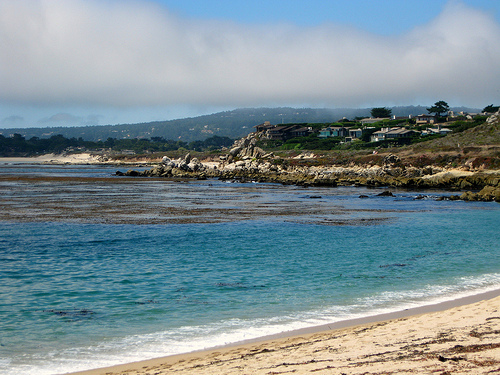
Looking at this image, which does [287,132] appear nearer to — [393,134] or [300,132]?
[300,132]

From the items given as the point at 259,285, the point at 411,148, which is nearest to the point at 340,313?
the point at 259,285

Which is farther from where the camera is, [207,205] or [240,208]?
[207,205]

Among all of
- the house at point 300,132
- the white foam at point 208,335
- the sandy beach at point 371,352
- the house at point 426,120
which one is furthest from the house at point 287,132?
the sandy beach at point 371,352

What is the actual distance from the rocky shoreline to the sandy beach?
36064mm

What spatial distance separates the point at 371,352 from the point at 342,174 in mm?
67840

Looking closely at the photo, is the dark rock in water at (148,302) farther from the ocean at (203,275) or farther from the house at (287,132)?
the house at (287,132)

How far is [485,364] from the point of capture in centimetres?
641

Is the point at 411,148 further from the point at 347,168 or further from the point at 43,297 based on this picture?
the point at 43,297

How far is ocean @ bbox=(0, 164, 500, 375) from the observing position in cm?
973

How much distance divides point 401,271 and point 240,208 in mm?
21186

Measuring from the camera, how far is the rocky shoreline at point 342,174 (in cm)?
5284

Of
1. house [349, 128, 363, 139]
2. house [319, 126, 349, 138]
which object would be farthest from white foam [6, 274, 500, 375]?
house [319, 126, 349, 138]

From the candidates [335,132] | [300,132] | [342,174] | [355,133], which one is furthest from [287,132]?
[342,174]

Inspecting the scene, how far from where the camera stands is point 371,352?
24.8 feet
